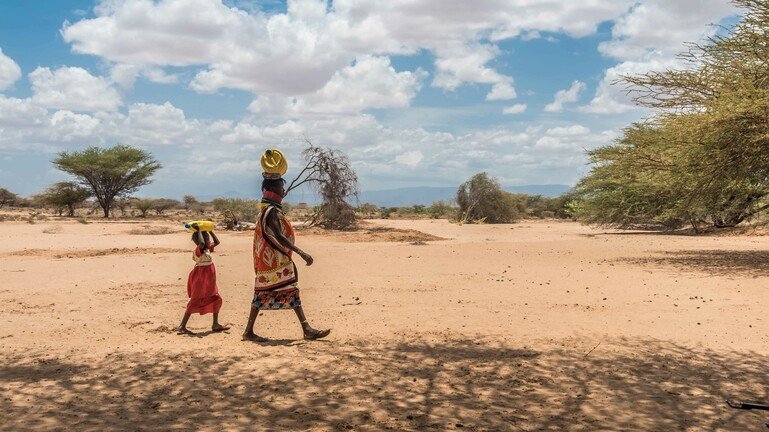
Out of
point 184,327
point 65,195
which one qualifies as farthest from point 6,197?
point 184,327

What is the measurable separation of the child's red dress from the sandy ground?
450mm

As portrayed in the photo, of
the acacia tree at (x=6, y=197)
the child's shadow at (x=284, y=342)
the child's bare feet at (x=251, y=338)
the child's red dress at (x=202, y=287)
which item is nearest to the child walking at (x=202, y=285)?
the child's red dress at (x=202, y=287)

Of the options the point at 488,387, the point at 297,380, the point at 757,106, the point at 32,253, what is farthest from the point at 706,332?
the point at 32,253

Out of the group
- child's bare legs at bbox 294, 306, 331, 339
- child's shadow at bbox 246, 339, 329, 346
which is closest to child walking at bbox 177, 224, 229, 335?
child's shadow at bbox 246, 339, 329, 346

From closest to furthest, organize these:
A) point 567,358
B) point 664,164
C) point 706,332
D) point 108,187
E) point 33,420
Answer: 1. point 33,420
2. point 567,358
3. point 706,332
4. point 664,164
5. point 108,187

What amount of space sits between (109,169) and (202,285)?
4303 centimetres

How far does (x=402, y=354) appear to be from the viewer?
20.6 feet

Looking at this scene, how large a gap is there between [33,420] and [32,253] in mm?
15077

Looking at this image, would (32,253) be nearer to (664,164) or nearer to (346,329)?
(346,329)

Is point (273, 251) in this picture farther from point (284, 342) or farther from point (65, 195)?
point (65, 195)

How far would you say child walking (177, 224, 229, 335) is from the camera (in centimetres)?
737

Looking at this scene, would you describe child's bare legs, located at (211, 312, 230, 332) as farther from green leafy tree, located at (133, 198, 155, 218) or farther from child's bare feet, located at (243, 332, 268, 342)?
green leafy tree, located at (133, 198, 155, 218)

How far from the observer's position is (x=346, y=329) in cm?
760

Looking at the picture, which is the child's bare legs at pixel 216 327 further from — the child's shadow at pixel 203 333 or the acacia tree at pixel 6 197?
the acacia tree at pixel 6 197
